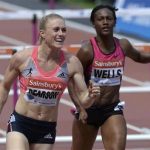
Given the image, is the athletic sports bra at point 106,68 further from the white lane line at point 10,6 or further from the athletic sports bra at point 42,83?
the white lane line at point 10,6

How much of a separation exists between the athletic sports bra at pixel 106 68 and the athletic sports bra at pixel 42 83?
0.93m

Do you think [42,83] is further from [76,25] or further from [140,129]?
[76,25]

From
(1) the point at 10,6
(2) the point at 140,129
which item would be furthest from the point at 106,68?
(1) the point at 10,6

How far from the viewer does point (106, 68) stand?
8.70 m

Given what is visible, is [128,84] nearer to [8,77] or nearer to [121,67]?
[121,67]

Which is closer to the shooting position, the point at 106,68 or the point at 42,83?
the point at 42,83

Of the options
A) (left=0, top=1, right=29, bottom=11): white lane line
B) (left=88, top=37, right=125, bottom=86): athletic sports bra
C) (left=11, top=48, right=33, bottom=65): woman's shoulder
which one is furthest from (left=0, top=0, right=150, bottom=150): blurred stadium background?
(left=11, top=48, right=33, bottom=65): woman's shoulder

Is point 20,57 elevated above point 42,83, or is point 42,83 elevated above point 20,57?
point 20,57

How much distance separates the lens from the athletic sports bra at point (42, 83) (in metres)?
7.78

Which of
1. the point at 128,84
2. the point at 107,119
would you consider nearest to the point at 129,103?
the point at 128,84

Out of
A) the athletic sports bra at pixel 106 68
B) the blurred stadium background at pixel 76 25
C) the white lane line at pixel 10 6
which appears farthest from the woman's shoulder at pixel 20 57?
the white lane line at pixel 10 6

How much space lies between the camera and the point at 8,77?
25.8ft

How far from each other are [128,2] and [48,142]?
12.9m

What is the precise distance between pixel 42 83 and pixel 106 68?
3.72 feet
